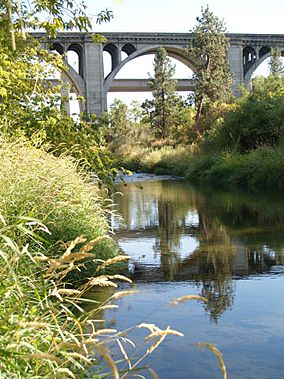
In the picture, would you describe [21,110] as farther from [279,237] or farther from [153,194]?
[153,194]

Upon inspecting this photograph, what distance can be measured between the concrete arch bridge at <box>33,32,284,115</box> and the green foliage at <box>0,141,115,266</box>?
141ft

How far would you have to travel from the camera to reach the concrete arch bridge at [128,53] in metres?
50.3

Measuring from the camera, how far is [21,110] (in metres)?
9.55

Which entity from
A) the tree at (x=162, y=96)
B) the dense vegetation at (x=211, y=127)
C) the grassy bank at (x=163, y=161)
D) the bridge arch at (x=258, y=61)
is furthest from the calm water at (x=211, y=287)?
the bridge arch at (x=258, y=61)

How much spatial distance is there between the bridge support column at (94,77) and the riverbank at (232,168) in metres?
21.1

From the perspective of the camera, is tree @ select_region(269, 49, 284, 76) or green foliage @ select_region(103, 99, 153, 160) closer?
green foliage @ select_region(103, 99, 153, 160)

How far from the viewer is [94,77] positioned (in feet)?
172

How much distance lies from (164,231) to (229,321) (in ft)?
17.3

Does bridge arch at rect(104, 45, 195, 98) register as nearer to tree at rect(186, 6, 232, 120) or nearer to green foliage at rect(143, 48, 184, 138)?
green foliage at rect(143, 48, 184, 138)

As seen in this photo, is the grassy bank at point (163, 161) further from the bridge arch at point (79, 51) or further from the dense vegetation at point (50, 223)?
the dense vegetation at point (50, 223)

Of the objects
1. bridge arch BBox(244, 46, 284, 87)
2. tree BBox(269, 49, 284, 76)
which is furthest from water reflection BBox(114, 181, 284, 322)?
bridge arch BBox(244, 46, 284, 87)

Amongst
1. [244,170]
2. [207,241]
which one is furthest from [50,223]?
[244,170]

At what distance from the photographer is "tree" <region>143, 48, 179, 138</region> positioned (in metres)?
45.1

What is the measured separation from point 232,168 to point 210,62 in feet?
70.6
